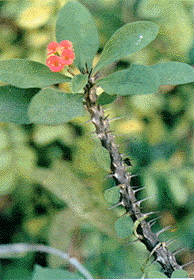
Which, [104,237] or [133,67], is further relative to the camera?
[104,237]

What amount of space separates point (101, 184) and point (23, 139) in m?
0.29

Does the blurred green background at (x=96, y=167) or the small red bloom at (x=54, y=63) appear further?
the blurred green background at (x=96, y=167)

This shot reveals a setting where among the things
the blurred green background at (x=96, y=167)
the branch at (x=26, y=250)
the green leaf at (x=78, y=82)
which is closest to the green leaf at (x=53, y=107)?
the green leaf at (x=78, y=82)

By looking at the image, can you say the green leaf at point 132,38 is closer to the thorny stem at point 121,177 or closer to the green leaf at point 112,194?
the thorny stem at point 121,177

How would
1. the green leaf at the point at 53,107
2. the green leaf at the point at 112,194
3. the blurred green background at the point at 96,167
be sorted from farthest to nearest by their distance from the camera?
the blurred green background at the point at 96,167
the green leaf at the point at 112,194
the green leaf at the point at 53,107

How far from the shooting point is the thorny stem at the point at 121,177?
1.67 ft

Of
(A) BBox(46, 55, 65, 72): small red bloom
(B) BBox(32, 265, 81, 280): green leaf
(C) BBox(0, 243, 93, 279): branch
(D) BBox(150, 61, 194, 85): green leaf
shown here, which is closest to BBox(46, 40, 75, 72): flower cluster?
(A) BBox(46, 55, 65, 72): small red bloom

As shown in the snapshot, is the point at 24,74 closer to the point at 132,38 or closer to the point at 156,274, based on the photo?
the point at 132,38

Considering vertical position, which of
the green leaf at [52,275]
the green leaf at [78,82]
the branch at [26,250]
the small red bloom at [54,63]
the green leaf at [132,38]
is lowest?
the branch at [26,250]

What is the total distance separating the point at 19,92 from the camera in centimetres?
50

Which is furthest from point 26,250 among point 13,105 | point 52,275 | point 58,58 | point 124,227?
point 58,58

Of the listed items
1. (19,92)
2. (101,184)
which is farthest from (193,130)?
(19,92)

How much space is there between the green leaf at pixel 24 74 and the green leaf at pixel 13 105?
0.05 metres

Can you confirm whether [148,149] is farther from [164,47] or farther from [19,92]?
[19,92]
